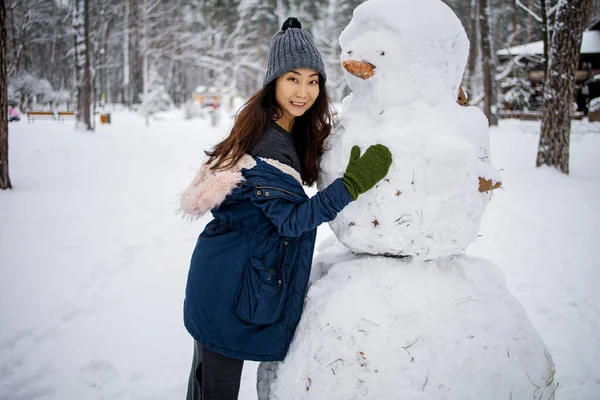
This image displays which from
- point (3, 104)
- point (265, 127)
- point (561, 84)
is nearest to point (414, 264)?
point (265, 127)

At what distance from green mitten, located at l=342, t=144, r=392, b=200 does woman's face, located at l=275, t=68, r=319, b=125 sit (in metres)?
0.43

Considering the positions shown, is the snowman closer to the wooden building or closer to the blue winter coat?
the blue winter coat

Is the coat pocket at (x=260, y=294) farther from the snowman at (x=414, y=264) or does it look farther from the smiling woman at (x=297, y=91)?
the smiling woman at (x=297, y=91)

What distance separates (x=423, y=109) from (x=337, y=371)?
1.15 m

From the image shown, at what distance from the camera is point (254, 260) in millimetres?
1535

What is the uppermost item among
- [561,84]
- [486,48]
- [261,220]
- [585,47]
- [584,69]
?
[585,47]

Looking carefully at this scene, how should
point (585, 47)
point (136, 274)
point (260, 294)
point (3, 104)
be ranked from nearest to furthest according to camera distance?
point (260, 294) → point (136, 274) → point (3, 104) → point (585, 47)

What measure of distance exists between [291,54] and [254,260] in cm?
93

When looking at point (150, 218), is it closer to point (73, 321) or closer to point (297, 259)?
point (73, 321)

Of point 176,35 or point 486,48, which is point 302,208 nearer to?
point 486,48

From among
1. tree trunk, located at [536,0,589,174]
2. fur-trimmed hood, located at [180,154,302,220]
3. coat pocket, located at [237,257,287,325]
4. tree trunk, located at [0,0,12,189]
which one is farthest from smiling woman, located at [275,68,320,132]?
tree trunk, located at [536,0,589,174]

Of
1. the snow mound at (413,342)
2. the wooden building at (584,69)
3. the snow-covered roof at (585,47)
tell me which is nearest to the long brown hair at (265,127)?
the snow mound at (413,342)

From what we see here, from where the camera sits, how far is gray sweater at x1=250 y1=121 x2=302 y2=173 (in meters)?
1.55

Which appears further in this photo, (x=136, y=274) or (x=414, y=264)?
(x=136, y=274)
